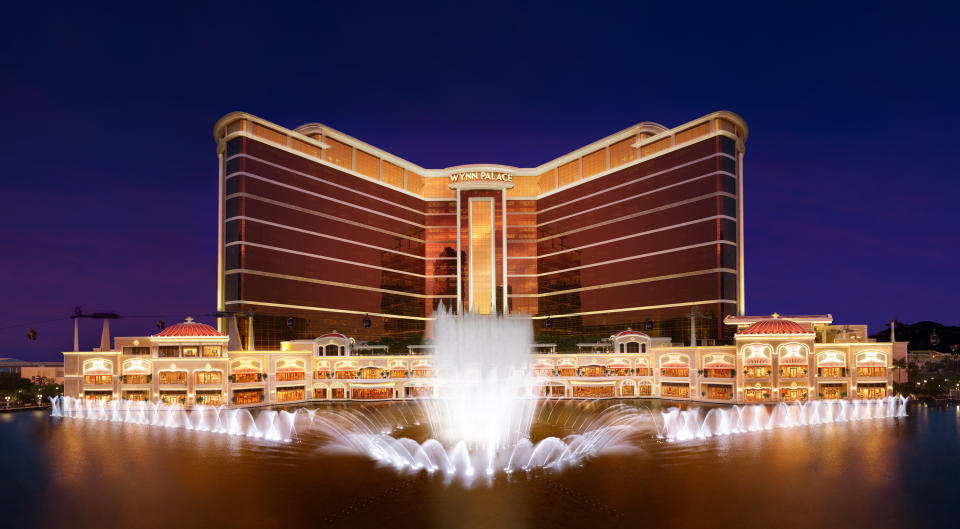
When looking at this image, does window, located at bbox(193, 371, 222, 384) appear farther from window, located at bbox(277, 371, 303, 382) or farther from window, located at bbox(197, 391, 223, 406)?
window, located at bbox(277, 371, 303, 382)

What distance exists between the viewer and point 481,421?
48625 millimetres

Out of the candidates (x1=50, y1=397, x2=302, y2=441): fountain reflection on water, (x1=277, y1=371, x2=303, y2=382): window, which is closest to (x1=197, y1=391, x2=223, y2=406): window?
(x1=50, y1=397, x2=302, y2=441): fountain reflection on water

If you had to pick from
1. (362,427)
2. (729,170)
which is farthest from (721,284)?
(362,427)

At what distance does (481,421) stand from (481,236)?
75597 mm

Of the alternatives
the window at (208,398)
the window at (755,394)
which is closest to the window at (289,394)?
the window at (208,398)

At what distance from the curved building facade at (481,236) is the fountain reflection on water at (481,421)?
21.6 m

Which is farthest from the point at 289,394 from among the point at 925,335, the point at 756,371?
the point at 925,335

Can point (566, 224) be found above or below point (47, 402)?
above

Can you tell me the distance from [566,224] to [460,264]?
22.8 meters

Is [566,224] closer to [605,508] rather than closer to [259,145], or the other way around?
[259,145]

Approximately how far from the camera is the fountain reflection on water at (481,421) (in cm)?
3772

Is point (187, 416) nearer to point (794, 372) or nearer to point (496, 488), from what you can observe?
point (496, 488)

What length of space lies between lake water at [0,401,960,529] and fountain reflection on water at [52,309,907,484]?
100 inches

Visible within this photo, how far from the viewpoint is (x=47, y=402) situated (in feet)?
252
